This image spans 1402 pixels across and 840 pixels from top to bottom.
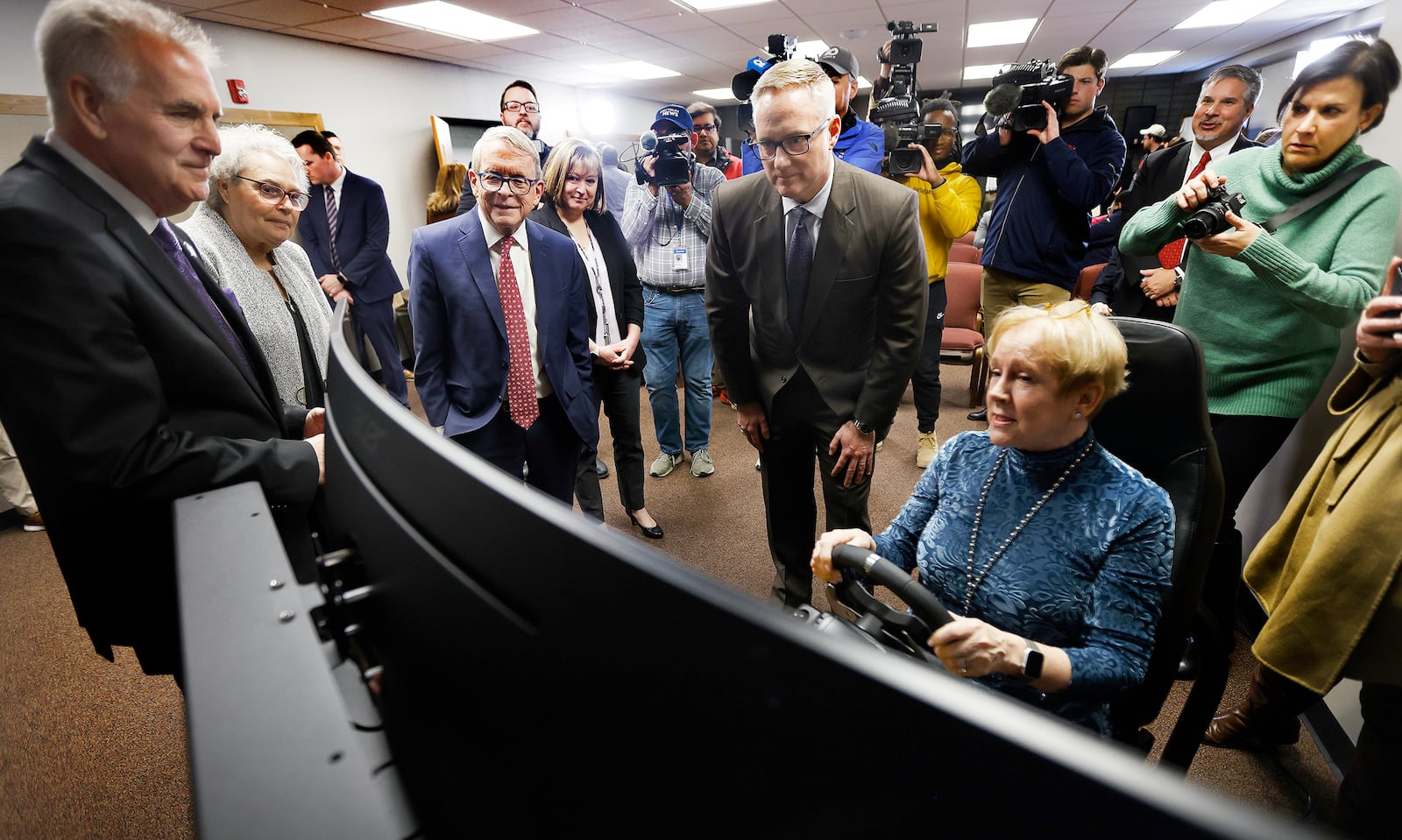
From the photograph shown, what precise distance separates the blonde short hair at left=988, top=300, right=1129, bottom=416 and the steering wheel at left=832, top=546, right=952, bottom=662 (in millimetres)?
412

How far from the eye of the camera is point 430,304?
1721 mm

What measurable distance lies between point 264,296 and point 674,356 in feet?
5.81

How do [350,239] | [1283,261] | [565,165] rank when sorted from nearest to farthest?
[1283,261] < [565,165] < [350,239]

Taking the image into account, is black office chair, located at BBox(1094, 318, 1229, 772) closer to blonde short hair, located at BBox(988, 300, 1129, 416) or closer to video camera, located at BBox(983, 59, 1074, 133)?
blonde short hair, located at BBox(988, 300, 1129, 416)

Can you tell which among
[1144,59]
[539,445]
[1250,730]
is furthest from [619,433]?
[1144,59]

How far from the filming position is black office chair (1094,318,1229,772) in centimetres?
110

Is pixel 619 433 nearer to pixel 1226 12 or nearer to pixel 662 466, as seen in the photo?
pixel 662 466

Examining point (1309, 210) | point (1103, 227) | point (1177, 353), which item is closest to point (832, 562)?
point (1177, 353)

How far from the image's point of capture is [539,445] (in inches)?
76.1

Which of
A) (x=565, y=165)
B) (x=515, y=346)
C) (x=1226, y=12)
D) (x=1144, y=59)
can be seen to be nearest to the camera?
(x=515, y=346)

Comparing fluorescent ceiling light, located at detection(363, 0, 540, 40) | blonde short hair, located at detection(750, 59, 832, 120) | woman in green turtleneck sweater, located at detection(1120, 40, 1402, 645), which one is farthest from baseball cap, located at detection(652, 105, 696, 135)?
fluorescent ceiling light, located at detection(363, 0, 540, 40)

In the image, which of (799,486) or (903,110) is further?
(903,110)

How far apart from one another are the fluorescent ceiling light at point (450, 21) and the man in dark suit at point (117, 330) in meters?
4.85

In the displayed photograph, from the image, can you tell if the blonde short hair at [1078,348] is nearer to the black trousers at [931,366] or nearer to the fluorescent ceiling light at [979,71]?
the black trousers at [931,366]
